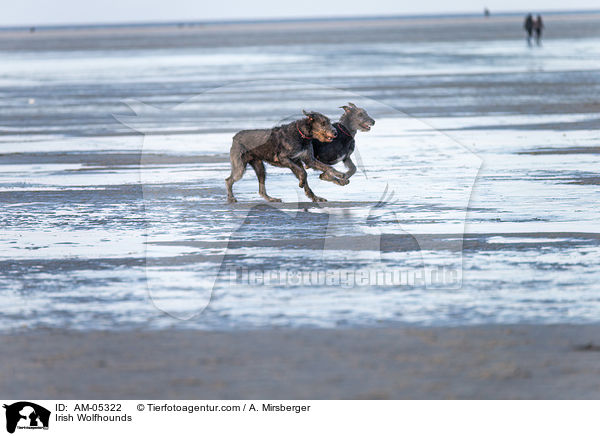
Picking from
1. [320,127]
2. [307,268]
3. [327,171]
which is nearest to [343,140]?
[327,171]

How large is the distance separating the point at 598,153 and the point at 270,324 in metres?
10.5

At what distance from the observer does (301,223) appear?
12.5 metres

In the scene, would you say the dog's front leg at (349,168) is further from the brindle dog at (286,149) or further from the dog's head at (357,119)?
the dog's head at (357,119)

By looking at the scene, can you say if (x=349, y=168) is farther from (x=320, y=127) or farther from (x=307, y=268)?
(x=307, y=268)

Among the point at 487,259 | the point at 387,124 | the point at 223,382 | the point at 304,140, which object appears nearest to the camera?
the point at 223,382

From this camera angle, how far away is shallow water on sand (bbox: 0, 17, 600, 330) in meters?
9.05

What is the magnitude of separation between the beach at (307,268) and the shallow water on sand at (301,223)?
1.4 inches

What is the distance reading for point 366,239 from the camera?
11.5 metres

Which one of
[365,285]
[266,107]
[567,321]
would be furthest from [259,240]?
[266,107]

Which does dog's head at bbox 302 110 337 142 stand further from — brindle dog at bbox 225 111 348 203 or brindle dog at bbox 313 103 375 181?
brindle dog at bbox 313 103 375 181

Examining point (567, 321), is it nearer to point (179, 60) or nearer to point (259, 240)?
point (259, 240)

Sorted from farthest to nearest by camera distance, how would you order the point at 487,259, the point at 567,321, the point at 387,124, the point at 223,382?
the point at 387,124 → the point at 487,259 → the point at 567,321 → the point at 223,382
